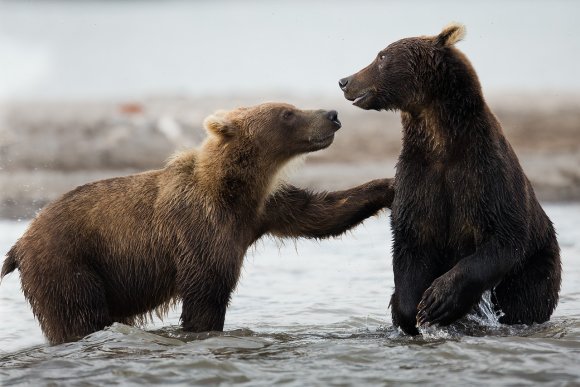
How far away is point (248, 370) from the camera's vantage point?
6652mm

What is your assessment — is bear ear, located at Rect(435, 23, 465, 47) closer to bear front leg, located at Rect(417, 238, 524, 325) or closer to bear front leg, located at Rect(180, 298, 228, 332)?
bear front leg, located at Rect(417, 238, 524, 325)

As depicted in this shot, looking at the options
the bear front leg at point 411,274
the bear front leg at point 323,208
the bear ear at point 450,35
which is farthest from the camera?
the bear front leg at point 323,208

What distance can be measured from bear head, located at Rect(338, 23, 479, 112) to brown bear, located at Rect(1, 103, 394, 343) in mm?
582

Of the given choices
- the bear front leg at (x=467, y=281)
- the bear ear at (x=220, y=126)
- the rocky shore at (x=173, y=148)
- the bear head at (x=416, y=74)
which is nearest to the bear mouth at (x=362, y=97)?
the bear head at (x=416, y=74)

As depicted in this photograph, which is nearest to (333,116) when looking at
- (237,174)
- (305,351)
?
(237,174)

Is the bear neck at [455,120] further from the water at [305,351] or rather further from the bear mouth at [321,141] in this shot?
the water at [305,351]

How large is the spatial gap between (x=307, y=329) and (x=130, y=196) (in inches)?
66.5

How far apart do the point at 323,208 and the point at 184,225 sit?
1.05m

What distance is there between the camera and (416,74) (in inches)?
281

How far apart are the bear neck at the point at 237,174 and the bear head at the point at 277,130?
0.13 feet

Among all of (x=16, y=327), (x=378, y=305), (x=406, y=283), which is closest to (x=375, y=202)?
(x=406, y=283)

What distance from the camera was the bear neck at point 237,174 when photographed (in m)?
7.71

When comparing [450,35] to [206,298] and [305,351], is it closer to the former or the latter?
[305,351]

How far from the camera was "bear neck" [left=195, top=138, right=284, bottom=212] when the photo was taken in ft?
25.3
